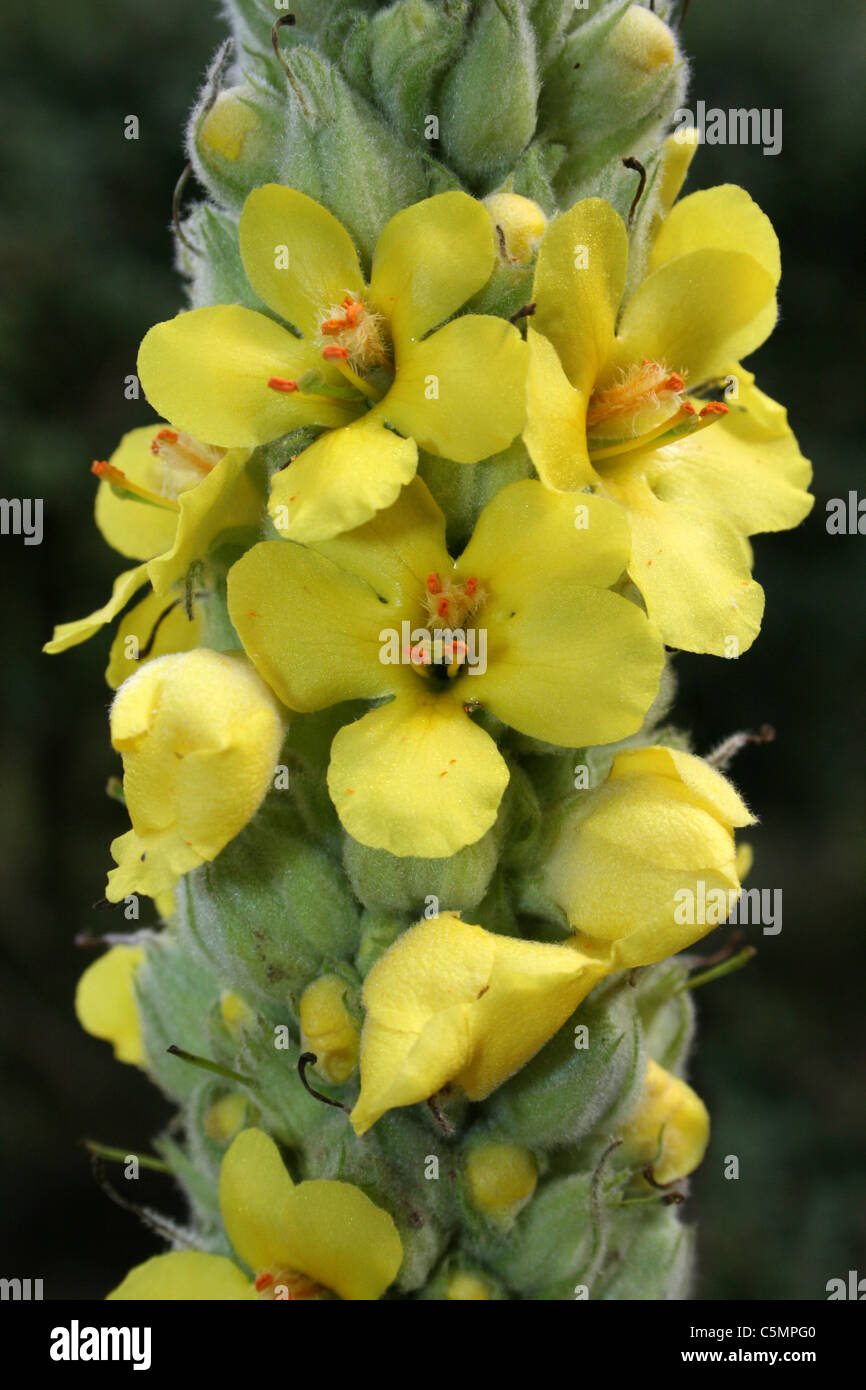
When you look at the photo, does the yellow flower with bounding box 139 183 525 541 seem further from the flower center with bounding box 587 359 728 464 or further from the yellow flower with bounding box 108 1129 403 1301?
the yellow flower with bounding box 108 1129 403 1301

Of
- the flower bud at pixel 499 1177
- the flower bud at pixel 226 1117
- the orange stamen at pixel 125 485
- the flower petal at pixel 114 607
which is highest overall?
the orange stamen at pixel 125 485

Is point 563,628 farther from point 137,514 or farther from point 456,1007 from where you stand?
point 137,514

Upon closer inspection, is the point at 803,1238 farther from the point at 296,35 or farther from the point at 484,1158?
the point at 296,35

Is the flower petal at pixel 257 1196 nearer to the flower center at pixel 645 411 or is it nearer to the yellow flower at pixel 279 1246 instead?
the yellow flower at pixel 279 1246

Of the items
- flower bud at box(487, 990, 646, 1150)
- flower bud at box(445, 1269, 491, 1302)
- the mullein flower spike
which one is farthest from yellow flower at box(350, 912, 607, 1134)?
flower bud at box(445, 1269, 491, 1302)

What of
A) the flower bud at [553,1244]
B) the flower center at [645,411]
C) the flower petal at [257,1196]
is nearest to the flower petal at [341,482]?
the flower center at [645,411]
